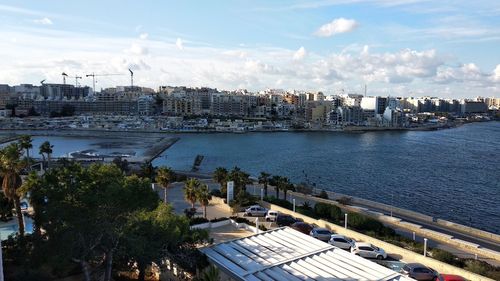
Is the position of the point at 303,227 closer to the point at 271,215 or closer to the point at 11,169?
the point at 271,215

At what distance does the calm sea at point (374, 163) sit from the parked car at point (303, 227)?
1457 cm

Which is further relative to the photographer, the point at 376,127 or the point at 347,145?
the point at 376,127

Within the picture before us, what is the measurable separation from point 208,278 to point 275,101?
422ft

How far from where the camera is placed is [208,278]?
872 centimetres

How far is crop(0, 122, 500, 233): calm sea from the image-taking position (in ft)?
103

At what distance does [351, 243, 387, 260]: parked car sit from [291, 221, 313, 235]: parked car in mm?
2342

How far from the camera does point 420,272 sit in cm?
1142

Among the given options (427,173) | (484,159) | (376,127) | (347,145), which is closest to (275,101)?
(376,127)

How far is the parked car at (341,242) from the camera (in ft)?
45.8

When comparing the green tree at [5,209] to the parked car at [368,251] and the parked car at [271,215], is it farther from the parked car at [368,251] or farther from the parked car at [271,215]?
the parked car at [368,251]

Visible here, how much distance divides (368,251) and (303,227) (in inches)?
120

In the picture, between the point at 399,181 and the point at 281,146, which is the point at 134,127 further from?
the point at 399,181

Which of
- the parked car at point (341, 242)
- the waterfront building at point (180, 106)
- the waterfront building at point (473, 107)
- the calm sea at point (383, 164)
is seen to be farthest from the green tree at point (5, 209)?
the waterfront building at point (473, 107)

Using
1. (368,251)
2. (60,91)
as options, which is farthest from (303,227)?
(60,91)
